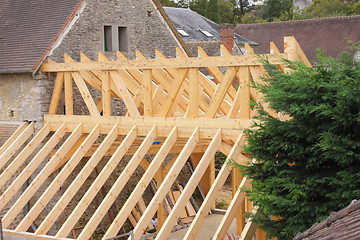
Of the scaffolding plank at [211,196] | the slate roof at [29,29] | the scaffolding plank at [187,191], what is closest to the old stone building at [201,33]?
the slate roof at [29,29]

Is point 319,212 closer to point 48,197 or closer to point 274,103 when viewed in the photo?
point 274,103

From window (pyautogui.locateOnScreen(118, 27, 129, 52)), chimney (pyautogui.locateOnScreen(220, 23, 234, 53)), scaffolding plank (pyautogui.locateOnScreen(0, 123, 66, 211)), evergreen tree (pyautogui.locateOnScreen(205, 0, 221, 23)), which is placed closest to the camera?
scaffolding plank (pyautogui.locateOnScreen(0, 123, 66, 211))

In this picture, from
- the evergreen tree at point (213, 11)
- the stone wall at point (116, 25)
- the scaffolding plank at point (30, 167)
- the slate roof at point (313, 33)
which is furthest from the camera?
the evergreen tree at point (213, 11)

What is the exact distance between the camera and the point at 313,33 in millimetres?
30031

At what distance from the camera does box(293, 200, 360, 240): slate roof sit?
4371 millimetres

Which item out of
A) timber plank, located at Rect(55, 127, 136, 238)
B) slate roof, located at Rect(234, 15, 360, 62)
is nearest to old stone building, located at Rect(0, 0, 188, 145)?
timber plank, located at Rect(55, 127, 136, 238)

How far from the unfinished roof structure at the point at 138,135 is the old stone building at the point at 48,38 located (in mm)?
365

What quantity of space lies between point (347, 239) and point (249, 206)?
8042 millimetres

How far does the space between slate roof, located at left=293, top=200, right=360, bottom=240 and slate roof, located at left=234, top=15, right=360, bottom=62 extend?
77.4ft

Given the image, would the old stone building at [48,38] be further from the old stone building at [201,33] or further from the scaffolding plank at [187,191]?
the old stone building at [201,33]

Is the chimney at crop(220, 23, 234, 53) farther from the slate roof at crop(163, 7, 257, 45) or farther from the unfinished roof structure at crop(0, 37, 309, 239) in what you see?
the unfinished roof structure at crop(0, 37, 309, 239)

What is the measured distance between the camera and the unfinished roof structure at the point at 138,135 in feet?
27.3

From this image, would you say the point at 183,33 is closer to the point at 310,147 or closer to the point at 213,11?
the point at 213,11

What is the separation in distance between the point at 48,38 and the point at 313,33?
2151 cm
